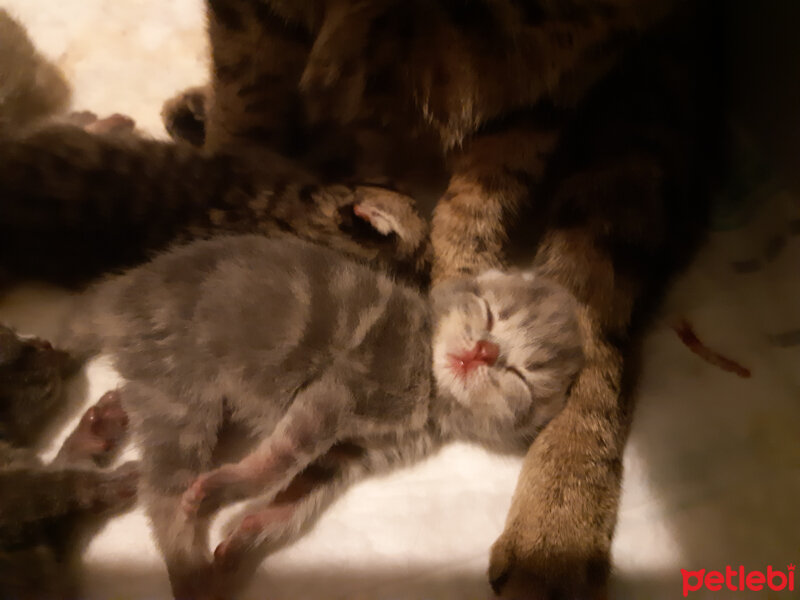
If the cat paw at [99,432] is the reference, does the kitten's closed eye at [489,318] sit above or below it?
below

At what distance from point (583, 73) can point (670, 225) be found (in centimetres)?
25

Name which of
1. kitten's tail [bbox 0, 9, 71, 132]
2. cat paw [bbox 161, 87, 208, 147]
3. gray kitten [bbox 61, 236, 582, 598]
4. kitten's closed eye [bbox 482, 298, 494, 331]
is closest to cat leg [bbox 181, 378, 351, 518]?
gray kitten [bbox 61, 236, 582, 598]

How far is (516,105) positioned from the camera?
2.75 ft

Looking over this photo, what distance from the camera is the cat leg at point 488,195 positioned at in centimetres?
89

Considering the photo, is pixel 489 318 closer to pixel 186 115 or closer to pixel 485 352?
pixel 485 352

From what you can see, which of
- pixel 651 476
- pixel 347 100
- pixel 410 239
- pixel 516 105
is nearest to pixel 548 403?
pixel 651 476

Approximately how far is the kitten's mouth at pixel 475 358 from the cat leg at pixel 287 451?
0.15 m

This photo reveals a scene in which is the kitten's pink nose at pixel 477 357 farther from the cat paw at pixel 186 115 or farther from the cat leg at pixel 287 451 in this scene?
the cat paw at pixel 186 115

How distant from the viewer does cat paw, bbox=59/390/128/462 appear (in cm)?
73

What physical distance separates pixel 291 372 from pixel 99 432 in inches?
10.4

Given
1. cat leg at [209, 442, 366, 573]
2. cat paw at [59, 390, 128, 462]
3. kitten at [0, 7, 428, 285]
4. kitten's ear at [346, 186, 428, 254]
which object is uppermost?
kitten at [0, 7, 428, 285]

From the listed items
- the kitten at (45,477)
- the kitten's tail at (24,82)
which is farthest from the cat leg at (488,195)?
the kitten's tail at (24,82)

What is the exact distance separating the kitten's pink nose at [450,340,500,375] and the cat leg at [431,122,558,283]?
0.55 ft

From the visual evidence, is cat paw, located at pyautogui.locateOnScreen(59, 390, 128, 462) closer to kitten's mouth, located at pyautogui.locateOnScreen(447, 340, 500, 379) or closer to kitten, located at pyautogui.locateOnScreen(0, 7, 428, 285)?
kitten, located at pyautogui.locateOnScreen(0, 7, 428, 285)
